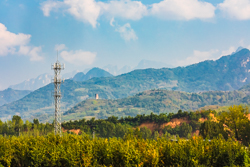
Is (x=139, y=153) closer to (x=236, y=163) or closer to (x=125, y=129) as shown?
(x=236, y=163)

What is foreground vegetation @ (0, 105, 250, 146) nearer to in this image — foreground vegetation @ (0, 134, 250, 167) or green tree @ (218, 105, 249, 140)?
green tree @ (218, 105, 249, 140)

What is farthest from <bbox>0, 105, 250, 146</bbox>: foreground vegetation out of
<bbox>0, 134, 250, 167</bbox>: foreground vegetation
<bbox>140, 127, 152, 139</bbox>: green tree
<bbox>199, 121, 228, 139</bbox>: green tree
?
<bbox>0, 134, 250, 167</bbox>: foreground vegetation

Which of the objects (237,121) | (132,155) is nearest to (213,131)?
(237,121)

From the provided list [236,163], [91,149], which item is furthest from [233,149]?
[91,149]

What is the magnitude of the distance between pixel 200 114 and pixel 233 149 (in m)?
115

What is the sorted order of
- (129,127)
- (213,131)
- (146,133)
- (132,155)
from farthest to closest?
(129,127) → (146,133) → (213,131) → (132,155)

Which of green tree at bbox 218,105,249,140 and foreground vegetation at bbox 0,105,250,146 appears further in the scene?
foreground vegetation at bbox 0,105,250,146

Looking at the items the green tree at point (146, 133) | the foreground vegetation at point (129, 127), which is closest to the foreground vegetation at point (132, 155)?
the foreground vegetation at point (129, 127)

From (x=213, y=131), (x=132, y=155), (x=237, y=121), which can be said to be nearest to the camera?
(x=132, y=155)

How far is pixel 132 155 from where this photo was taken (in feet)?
77.4

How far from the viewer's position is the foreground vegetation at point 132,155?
2364 centimetres

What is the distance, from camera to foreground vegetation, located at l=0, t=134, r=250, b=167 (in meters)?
23.6

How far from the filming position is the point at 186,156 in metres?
23.6

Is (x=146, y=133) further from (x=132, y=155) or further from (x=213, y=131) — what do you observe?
(x=132, y=155)
